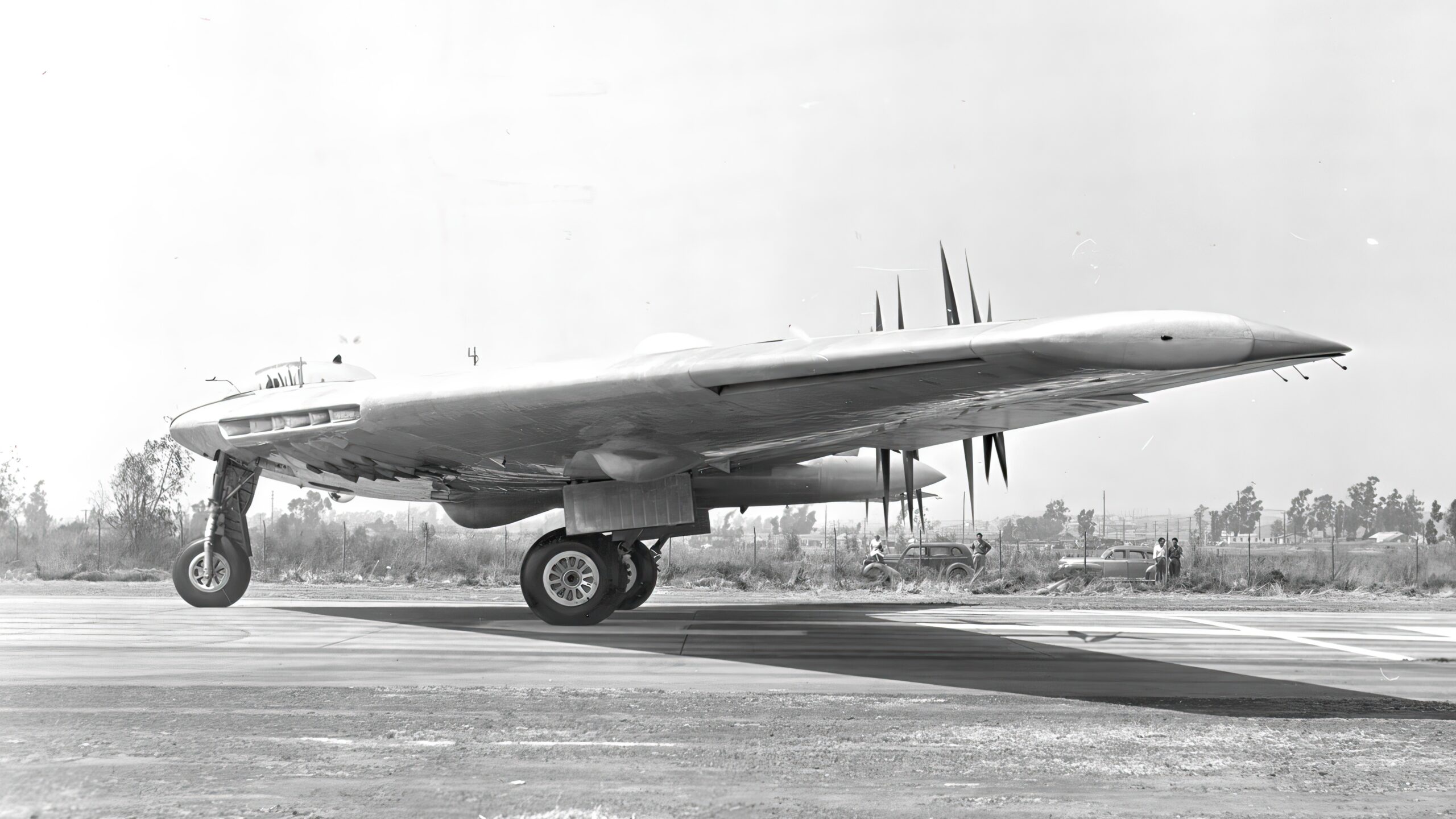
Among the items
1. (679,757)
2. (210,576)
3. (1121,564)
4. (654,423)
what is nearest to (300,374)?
(210,576)

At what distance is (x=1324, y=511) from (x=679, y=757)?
205440 millimetres

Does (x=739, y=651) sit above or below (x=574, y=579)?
below

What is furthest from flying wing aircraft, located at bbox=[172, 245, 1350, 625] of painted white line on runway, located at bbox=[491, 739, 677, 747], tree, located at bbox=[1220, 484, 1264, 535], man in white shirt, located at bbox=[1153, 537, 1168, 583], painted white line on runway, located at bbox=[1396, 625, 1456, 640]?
tree, located at bbox=[1220, 484, 1264, 535]

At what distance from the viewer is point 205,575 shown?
16.5 meters

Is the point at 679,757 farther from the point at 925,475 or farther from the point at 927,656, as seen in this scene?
the point at 925,475

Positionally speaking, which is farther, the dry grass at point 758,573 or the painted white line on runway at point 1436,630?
the dry grass at point 758,573

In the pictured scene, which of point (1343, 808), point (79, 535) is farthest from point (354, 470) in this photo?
point (79, 535)

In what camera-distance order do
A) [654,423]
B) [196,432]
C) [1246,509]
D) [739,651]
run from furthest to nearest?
[1246,509], [196,432], [739,651], [654,423]

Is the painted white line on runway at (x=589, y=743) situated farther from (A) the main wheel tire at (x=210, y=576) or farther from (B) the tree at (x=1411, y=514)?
(B) the tree at (x=1411, y=514)

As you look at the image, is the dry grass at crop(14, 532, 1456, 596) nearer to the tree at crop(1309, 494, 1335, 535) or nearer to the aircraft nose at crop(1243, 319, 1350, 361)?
the aircraft nose at crop(1243, 319, 1350, 361)

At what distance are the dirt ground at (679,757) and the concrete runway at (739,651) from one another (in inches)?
39.0

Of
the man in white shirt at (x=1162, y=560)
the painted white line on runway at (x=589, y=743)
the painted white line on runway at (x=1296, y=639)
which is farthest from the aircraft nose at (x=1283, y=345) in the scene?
the man in white shirt at (x=1162, y=560)

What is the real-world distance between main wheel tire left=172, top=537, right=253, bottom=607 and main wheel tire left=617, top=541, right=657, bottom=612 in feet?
19.7

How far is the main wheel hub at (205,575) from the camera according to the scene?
16469mm
